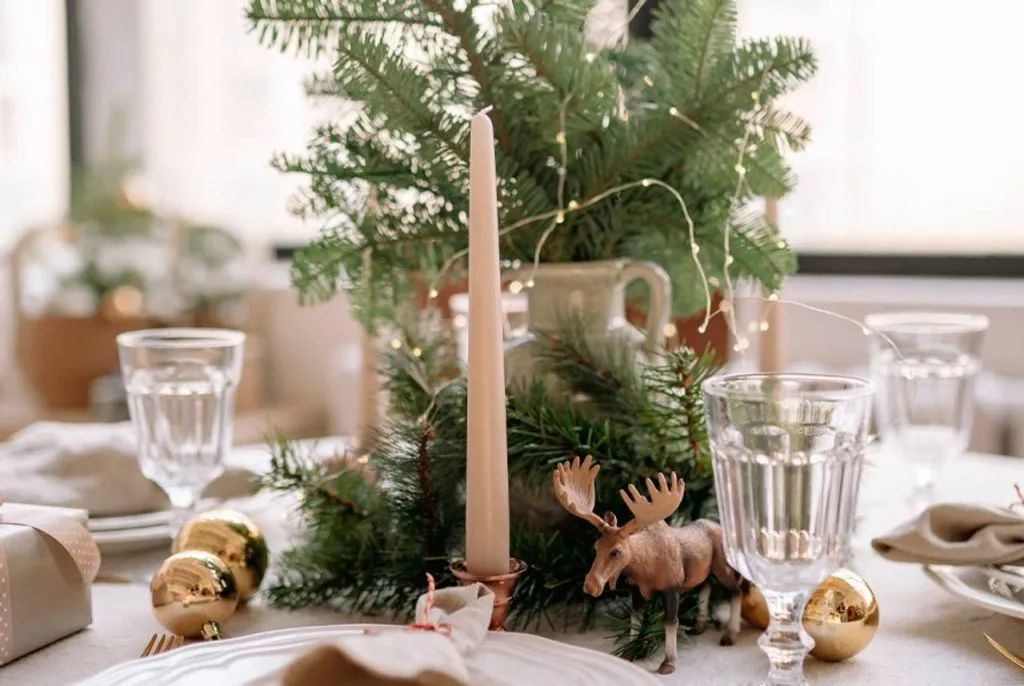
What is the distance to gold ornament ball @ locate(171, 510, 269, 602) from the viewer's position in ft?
2.52

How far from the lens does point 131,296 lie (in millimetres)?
3234

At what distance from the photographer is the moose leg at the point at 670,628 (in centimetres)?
62

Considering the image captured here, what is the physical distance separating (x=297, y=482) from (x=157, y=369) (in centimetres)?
15

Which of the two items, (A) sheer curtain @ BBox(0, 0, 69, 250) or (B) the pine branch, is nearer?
(B) the pine branch

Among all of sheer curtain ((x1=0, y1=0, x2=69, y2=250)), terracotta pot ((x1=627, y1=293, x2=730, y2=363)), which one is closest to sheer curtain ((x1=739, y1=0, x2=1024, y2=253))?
terracotta pot ((x1=627, y1=293, x2=730, y2=363))

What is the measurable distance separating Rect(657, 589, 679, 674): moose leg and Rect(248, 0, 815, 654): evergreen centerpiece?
0.30 feet

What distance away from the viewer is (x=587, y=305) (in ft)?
2.64

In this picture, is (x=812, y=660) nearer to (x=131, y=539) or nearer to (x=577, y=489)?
(x=577, y=489)

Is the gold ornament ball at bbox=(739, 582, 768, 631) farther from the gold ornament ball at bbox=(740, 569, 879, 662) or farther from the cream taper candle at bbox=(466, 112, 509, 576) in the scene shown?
the cream taper candle at bbox=(466, 112, 509, 576)

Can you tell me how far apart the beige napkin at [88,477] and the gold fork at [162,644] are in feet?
0.83

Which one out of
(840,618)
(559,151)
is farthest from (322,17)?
(840,618)

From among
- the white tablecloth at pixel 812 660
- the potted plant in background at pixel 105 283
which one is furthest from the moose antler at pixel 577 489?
the potted plant in background at pixel 105 283

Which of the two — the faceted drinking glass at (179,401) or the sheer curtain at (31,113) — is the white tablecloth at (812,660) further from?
the sheer curtain at (31,113)

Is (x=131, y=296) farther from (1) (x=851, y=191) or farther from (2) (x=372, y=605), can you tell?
(2) (x=372, y=605)
